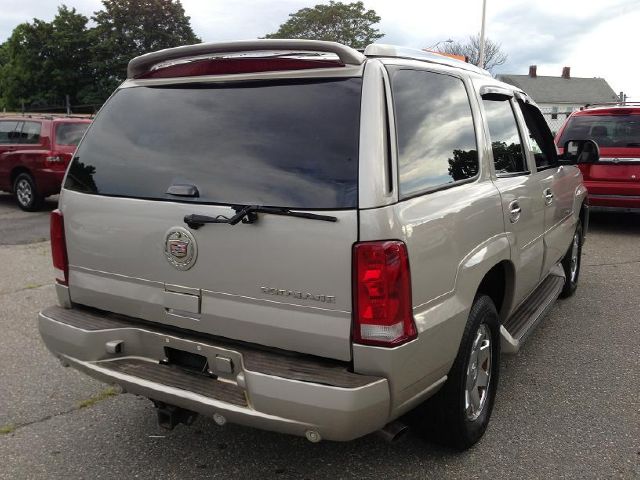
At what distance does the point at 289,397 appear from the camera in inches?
84.7

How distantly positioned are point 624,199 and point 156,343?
7.72 m

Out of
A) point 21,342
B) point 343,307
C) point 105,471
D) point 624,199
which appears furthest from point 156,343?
point 624,199

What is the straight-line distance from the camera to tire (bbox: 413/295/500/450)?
2.70 meters

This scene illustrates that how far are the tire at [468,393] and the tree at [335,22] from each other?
5286 cm

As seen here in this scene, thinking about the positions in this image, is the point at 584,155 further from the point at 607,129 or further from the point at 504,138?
the point at 607,129

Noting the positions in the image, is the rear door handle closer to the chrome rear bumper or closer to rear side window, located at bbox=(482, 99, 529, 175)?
rear side window, located at bbox=(482, 99, 529, 175)

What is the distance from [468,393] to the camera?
2904 mm

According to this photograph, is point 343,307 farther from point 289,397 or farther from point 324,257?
point 289,397

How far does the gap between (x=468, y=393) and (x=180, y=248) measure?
1.58m

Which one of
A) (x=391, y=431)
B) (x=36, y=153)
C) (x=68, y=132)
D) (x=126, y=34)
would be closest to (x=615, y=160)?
(x=391, y=431)

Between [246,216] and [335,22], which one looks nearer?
[246,216]

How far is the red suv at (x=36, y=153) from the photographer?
10766 millimetres

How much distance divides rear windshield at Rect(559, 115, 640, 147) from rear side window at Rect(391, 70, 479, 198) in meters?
6.49

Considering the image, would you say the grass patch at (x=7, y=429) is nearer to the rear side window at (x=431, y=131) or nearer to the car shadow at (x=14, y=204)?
the rear side window at (x=431, y=131)
